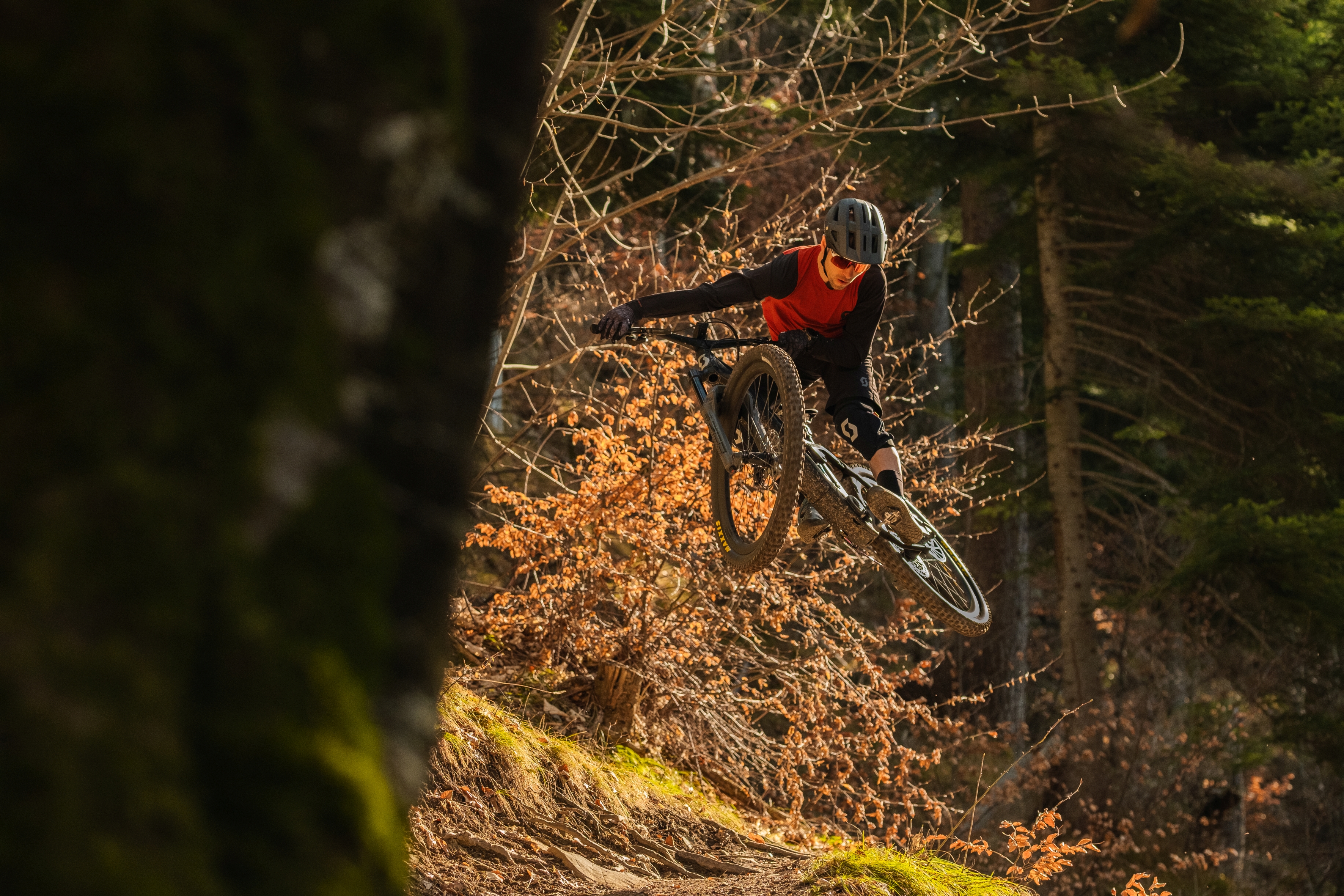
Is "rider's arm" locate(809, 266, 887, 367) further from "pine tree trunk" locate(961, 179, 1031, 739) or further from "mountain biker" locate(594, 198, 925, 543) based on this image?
"pine tree trunk" locate(961, 179, 1031, 739)

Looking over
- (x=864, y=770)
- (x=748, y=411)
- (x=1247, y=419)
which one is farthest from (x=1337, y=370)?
(x=748, y=411)

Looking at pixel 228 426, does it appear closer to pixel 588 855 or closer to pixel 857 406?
pixel 857 406

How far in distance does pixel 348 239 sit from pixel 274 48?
196mm

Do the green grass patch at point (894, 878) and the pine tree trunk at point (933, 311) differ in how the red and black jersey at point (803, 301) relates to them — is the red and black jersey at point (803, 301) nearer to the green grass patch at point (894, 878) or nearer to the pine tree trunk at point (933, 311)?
the green grass patch at point (894, 878)

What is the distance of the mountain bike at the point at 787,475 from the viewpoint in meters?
5.33

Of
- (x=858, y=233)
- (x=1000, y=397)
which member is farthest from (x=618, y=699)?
(x=1000, y=397)

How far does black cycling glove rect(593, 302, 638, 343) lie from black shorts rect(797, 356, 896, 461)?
2.95 ft

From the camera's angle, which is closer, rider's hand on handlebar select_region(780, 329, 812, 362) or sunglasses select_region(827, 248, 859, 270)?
sunglasses select_region(827, 248, 859, 270)

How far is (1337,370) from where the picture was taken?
10734 mm

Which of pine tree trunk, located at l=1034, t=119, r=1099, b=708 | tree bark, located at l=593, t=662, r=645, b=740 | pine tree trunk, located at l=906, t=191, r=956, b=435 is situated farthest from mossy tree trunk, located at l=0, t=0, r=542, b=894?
pine tree trunk, located at l=906, t=191, r=956, b=435

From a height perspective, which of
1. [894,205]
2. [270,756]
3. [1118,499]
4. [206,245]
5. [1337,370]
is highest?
[894,205]

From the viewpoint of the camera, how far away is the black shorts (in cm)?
584

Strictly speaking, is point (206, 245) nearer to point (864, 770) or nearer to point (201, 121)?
point (201, 121)

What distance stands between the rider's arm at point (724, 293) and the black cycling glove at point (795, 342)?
26cm
